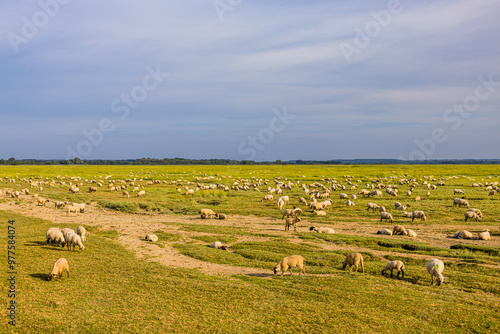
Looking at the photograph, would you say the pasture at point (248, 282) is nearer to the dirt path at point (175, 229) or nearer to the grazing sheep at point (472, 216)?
the dirt path at point (175, 229)

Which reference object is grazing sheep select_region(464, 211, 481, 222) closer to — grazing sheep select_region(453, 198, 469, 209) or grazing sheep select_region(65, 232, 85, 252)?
grazing sheep select_region(453, 198, 469, 209)

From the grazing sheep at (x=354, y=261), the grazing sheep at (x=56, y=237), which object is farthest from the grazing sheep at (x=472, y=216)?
the grazing sheep at (x=56, y=237)

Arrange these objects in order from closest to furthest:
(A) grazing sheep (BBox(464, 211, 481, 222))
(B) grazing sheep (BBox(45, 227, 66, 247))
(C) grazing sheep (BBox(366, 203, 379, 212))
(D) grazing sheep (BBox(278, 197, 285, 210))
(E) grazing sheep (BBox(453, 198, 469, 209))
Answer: (B) grazing sheep (BBox(45, 227, 66, 247)) < (A) grazing sheep (BBox(464, 211, 481, 222)) < (C) grazing sheep (BBox(366, 203, 379, 212)) < (D) grazing sheep (BBox(278, 197, 285, 210)) < (E) grazing sheep (BBox(453, 198, 469, 209))

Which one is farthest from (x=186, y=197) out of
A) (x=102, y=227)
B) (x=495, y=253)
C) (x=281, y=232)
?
(x=495, y=253)

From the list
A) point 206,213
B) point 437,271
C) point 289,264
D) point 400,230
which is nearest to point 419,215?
point 400,230

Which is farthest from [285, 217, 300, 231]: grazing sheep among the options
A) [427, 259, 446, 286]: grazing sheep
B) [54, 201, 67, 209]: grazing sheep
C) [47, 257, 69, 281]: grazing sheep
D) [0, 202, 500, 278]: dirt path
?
[54, 201, 67, 209]: grazing sheep

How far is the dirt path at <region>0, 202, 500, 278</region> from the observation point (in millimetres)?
17516

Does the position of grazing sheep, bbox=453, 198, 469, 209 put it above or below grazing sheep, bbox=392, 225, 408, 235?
above

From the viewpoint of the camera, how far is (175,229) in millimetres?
26125

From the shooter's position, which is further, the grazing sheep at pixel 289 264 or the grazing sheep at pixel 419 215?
the grazing sheep at pixel 419 215

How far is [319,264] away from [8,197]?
42.0 metres

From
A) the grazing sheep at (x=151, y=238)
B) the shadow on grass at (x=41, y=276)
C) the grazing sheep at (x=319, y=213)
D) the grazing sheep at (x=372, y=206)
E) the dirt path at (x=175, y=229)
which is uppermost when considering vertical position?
the grazing sheep at (x=372, y=206)

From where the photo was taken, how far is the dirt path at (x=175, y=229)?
1752 cm

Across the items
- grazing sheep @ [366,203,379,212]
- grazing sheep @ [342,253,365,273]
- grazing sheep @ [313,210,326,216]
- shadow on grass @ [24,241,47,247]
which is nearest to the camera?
grazing sheep @ [342,253,365,273]
